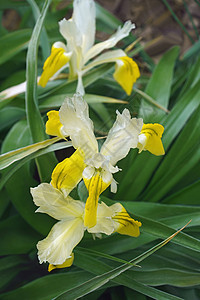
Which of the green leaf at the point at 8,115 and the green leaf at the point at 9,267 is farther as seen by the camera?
the green leaf at the point at 8,115

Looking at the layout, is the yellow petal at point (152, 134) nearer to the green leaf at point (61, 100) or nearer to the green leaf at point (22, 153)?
the green leaf at point (22, 153)

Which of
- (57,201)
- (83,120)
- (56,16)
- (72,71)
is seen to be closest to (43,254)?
(57,201)

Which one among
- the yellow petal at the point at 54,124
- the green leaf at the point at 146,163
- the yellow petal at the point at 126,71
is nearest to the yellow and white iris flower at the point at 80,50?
the yellow petal at the point at 126,71

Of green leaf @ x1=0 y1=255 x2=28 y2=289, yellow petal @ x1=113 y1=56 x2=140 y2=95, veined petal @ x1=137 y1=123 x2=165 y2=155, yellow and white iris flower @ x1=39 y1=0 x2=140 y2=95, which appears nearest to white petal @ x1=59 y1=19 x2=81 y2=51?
yellow and white iris flower @ x1=39 y1=0 x2=140 y2=95

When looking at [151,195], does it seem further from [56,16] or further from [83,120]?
[56,16]

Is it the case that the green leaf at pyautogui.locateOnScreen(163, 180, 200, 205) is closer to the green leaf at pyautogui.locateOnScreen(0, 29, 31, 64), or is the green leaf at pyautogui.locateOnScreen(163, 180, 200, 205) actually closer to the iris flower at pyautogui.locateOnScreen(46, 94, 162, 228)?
the iris flower at pyautogui.locateOnScreen(46, 94, 162, 228)

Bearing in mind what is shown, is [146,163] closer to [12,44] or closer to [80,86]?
[80,86]

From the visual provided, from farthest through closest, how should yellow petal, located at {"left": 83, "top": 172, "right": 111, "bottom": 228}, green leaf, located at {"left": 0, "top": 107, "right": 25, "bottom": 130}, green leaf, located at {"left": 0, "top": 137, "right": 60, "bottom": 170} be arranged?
green leaf, located at {"left": 0, "top": 107, "right": 25, "bottom": 130} → green leaf, located at {"left": 0, "top": 137, "right": 60, "bottom": 170} → yellow petal, located at {"left": 83, "top": 172, "right": 111, "bottom": 228}

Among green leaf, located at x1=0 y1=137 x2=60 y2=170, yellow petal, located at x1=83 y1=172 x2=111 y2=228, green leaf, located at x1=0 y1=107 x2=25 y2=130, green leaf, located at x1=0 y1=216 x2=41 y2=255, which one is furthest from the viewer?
green leaf, located at x1=0 y1=107 x2=25 y2=130
